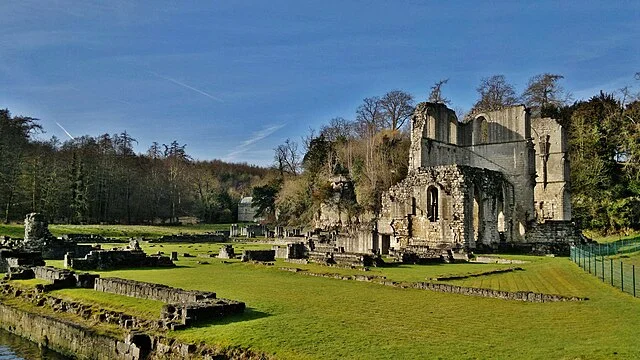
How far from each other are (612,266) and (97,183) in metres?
63.7

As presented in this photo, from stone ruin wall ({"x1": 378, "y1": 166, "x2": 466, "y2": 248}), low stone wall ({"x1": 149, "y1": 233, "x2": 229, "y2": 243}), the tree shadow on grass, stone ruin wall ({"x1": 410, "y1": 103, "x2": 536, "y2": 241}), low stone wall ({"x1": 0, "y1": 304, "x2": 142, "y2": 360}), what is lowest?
low stone wall ({"x1": 0, "y1": 304, "x2": 142, "y2": 360})

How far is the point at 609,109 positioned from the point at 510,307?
44164 millimetres

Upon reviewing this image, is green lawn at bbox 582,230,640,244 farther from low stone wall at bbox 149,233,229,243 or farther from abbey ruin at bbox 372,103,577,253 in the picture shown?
low stone wall at bbox 149,233,229,243

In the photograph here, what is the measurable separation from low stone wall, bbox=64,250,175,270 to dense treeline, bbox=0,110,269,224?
117 ft

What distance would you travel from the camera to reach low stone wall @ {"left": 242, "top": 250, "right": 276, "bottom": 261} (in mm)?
27266

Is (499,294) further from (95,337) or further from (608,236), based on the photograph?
(608,236)

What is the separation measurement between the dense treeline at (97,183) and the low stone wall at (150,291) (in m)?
43.7

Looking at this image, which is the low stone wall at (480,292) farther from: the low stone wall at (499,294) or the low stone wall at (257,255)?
the low stone wall at (257,255)

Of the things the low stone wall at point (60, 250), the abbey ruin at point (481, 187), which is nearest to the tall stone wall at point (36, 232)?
the low stone wall at point (60, 250)

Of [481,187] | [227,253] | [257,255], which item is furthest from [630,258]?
[227,253]

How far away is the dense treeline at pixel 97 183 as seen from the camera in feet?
190

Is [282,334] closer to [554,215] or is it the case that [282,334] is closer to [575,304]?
[575,304]

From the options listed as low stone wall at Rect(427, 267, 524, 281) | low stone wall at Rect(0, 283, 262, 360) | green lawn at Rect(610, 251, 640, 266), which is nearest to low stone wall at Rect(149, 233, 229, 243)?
low stone wall at Rect(0, 283, 262, 360)

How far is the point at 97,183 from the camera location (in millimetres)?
69062
